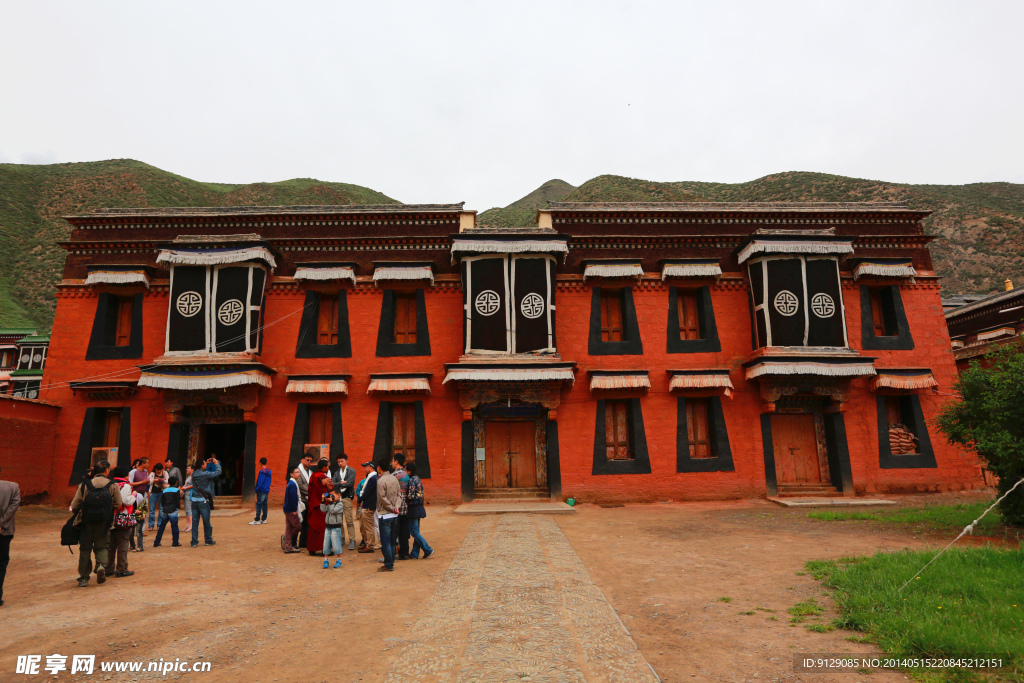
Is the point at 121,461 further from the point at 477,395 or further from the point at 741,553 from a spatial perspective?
the point at 741,553

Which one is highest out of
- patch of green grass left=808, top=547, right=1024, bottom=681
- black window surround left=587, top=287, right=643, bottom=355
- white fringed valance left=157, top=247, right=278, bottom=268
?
white fringed valance left=157, top=247, right=278, bottom=268

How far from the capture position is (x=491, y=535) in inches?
454

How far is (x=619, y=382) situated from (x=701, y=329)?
13.1ft

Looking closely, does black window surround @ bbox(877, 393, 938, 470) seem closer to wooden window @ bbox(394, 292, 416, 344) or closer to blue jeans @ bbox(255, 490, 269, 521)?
wooden window @ bbox(394, 292, 416, 344)

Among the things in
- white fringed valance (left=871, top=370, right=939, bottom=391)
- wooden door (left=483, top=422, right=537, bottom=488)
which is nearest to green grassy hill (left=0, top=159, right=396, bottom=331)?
wooden door (left=483, top=422, right=537, bottom=488)

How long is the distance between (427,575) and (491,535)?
3559 mm

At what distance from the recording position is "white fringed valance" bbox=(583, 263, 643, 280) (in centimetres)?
1769

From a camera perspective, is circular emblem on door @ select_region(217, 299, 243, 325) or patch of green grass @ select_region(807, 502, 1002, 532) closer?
patch of green grass @ select_region(807, 502, 1002, 532)

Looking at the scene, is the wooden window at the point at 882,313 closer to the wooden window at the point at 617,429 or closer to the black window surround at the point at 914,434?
the black window surround at the point at 914,434

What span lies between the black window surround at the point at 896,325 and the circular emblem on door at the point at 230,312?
22.0 m

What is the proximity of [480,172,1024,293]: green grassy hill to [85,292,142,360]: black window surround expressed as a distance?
152 ft

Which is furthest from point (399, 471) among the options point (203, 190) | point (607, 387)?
point (203, 190)

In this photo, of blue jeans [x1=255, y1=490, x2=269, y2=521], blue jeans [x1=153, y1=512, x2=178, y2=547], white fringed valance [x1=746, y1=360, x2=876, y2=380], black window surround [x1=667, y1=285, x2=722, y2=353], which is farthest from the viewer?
black window surround [x1=667, y1=285, x2=722, y2=353]

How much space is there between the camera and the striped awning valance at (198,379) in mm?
16047
